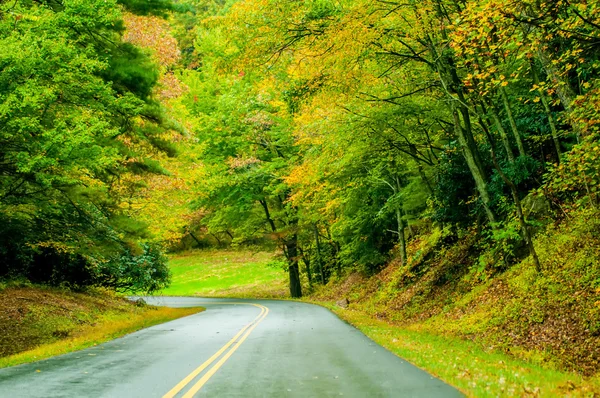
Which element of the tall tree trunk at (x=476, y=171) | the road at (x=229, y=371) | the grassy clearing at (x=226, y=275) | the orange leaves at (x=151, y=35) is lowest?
the grassy clearing at (x=226, y=275)

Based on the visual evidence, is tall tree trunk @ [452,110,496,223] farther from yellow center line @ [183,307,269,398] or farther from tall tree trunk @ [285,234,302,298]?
tall tree trunk @ [285,234,302,298]

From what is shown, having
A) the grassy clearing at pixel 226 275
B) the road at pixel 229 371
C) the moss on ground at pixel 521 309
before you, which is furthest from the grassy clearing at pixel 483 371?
the grassy clearing at pixel 226 275

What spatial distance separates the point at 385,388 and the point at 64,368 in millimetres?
5438

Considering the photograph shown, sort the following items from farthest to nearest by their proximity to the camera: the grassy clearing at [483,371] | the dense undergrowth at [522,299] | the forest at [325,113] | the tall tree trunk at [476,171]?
the tall tree trunk at [476,171], the forest at [325,113], the dense undergrowth at [522,299], the grassy clearing at [483,371]

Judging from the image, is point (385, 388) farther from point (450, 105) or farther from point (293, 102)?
point (450, 105)

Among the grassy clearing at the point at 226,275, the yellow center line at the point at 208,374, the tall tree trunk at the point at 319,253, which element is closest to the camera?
the yellow center line at the point at 208,374

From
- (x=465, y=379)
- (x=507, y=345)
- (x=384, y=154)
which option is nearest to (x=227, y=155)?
(x=384, y=154)

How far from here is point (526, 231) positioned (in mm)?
13125

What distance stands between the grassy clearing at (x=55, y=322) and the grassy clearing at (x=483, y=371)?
7.60m

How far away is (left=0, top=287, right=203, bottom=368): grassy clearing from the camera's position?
41.3ft

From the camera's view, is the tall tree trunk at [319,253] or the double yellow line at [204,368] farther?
the tall tree trunk at [319,253]

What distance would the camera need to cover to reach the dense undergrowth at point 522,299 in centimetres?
930

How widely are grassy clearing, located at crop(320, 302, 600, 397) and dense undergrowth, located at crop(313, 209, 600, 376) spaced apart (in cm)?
58

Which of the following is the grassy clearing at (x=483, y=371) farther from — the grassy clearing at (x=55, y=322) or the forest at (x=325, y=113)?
the grassy clearing at (x=55, y=322)
